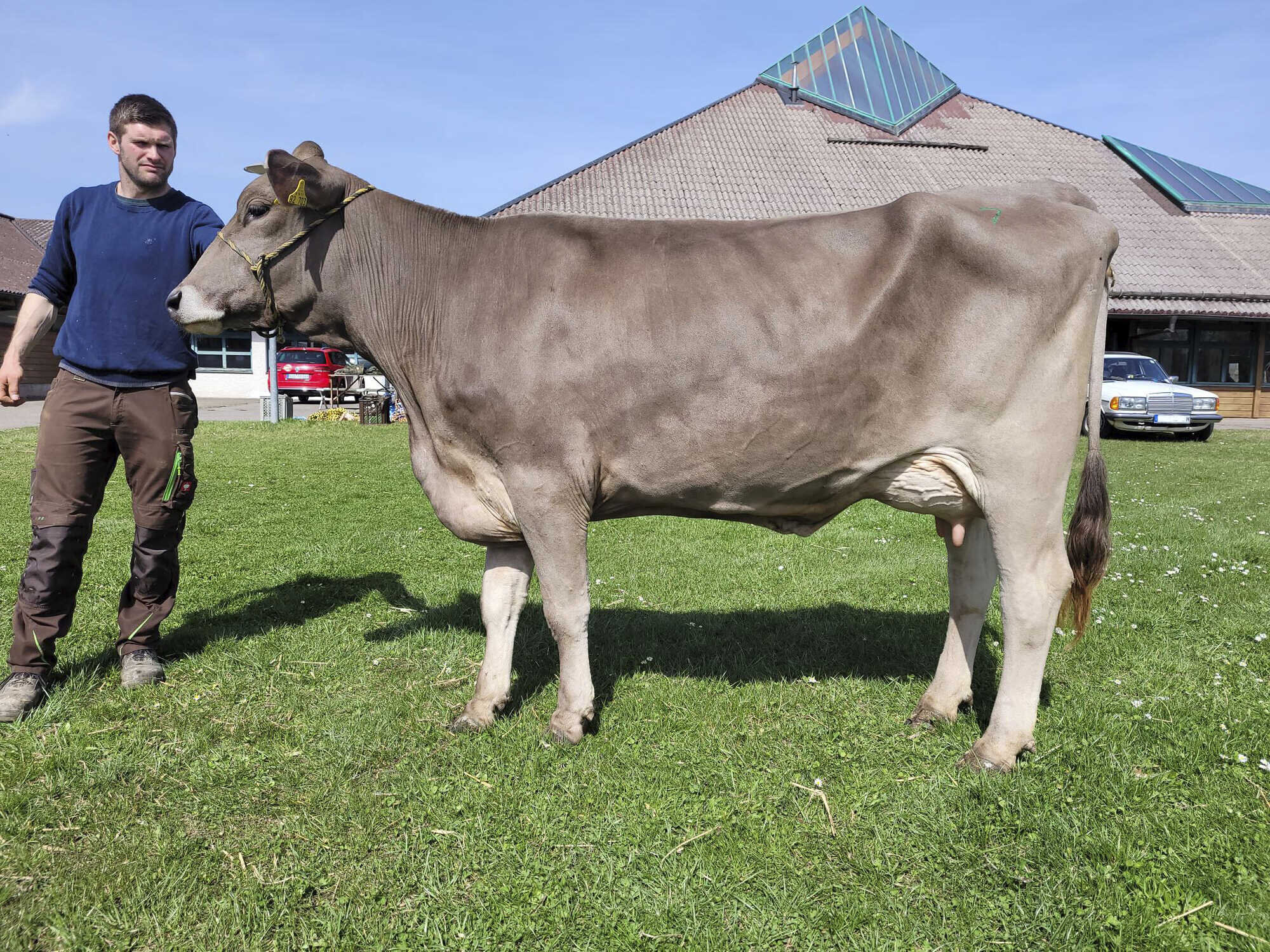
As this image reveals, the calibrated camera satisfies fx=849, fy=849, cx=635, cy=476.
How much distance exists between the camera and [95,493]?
165 inches

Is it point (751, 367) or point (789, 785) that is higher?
point (751, 367)

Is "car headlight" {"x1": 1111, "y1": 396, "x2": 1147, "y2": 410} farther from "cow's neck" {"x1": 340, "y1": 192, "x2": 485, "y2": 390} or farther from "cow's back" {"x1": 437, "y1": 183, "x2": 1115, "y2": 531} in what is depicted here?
"cow's neck" {"x1": 340, "y1": 192, "x2": 485, "y2": 390}

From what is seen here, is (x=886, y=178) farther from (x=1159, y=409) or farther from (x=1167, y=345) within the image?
(x=1159, y=409)

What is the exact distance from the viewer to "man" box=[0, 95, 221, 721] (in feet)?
13.1

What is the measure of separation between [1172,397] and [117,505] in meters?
19.2

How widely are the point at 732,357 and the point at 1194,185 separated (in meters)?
32.1

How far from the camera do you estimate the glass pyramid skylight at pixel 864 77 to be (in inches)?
1215

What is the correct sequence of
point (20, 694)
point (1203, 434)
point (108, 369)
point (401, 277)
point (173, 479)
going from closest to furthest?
point (401, 277) < point (20, 694) < point (108, 369) < point (173, 479) < point (1203, 434)

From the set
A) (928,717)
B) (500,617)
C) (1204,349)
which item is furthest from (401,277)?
(1204,349)

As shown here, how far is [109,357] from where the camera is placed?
4.07 m

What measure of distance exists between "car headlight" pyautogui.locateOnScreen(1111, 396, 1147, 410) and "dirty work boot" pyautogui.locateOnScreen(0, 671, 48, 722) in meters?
19.5

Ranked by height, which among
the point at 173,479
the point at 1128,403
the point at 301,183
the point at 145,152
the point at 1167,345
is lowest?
the point at 1128,403

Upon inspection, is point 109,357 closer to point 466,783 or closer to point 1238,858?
point 466,783

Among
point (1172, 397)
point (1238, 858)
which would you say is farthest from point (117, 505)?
point (1172, 397)
